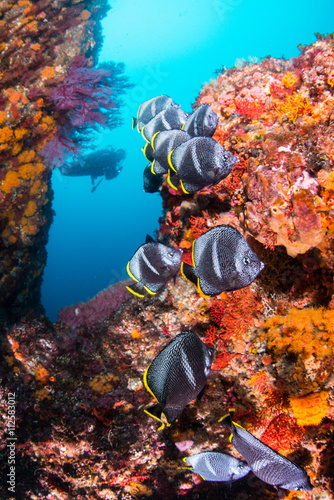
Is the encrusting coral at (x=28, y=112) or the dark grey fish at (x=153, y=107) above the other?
the encrusting coral at (x=28, y=112)

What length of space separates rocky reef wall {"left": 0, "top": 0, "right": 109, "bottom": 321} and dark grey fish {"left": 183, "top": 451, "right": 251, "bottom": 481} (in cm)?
555

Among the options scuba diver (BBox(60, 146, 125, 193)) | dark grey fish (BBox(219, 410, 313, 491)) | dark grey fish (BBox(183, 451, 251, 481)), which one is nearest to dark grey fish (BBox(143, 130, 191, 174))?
dark grey fish (BBox(219, 410, 313, 491))

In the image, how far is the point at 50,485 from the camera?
3.60 m

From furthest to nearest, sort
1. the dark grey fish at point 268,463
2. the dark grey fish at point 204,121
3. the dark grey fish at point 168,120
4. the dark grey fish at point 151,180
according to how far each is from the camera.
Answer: the dark grey fish at point 151,180
the dark grey fish at point 168,120
the dark grey fish at point 204,121
the dark grey fish at point 268,463

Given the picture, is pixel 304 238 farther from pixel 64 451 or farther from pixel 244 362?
pixel 64 451

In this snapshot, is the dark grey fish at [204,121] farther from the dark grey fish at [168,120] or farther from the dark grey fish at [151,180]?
the dark grey fish at [151,180]

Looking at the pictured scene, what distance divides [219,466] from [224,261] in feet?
7.71

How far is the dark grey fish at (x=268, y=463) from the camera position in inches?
84.5

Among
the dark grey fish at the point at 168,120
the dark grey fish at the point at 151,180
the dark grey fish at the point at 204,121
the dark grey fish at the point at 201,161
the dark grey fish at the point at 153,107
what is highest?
the dark grey fish at the point at 153,107

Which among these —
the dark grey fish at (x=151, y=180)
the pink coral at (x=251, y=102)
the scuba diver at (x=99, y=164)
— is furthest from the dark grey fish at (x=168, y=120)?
the scuba diver at (x=99, y=164)

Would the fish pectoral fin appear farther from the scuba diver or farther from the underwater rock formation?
the scuba diver

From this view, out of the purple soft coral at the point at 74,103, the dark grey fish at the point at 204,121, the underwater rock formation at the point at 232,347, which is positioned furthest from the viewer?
the purple soft coral at the point at 74,103

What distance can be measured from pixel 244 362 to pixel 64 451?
9.14 feet

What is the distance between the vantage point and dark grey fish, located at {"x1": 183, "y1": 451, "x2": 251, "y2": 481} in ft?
8.96
